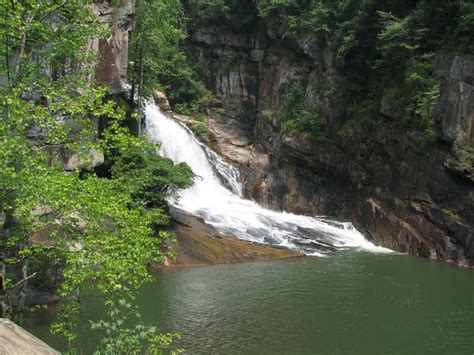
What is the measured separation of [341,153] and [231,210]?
8.06 meters

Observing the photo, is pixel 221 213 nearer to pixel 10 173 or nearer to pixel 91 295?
pixel 91 295

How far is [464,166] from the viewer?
22172 mm

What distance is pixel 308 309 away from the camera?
15.1 m

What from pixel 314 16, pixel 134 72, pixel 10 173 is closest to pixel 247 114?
pixel 314 16

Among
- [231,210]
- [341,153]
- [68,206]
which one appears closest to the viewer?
[68,206]

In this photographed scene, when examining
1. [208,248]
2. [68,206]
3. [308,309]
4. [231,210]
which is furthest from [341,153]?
[68,206]

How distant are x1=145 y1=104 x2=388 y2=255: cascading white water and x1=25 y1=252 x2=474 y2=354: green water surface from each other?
4354mm

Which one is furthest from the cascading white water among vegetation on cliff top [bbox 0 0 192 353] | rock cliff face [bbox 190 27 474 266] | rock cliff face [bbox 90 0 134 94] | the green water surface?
vegetation on cliff top [bbox 0 0 192 353]

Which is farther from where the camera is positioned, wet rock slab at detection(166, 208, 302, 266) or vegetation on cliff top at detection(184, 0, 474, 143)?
vegetation on cliff top at detection(184, 0, 474, 143)

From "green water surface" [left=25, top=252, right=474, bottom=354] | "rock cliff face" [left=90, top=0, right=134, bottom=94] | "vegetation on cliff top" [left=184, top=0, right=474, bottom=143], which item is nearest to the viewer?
"green water surface" [left=25, top=252, right=474, bottom=354]

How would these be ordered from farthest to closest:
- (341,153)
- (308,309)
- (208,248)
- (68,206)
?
1. (341,153)
2. (208,248)
3. (308,309)
4. (68,206)

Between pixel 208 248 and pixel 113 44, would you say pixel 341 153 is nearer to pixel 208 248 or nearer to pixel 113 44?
pixel 208 248

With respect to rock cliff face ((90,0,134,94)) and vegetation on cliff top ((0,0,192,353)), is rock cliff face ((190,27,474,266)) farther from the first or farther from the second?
vegetation on cliff top ((0,0,192,353))

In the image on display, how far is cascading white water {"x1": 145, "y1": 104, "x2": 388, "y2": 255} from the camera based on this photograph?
84.4 ft
